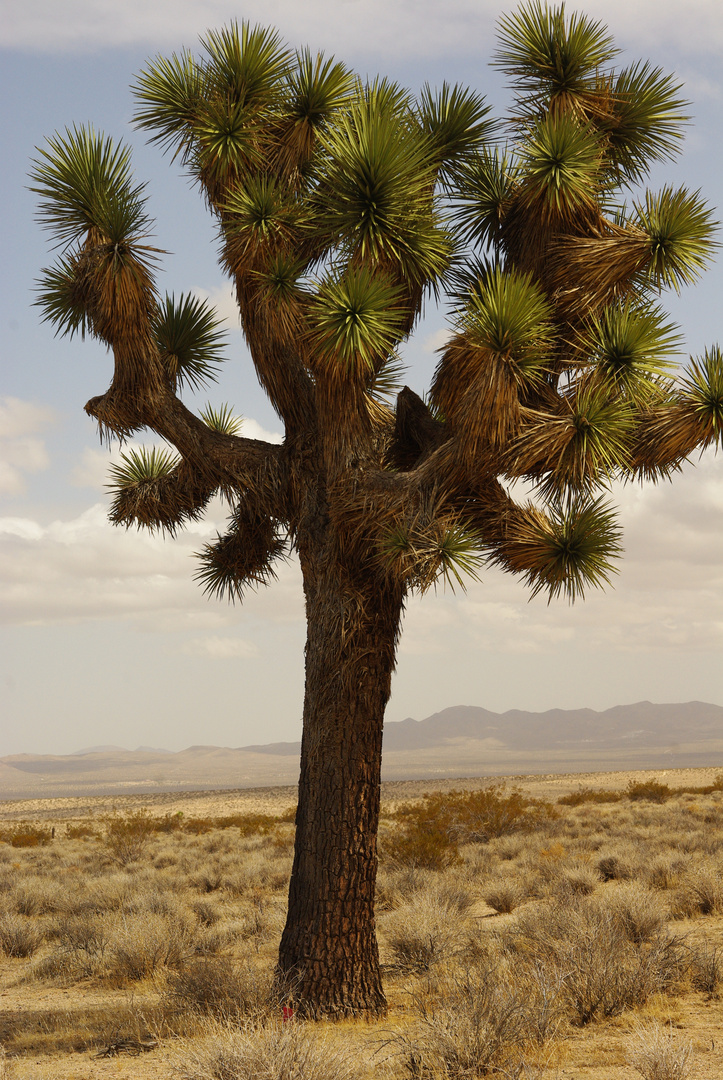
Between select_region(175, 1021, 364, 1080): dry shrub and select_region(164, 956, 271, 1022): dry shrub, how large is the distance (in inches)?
57.2

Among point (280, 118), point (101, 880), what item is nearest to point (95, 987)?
point (101, 880)

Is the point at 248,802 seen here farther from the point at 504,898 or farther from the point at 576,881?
the point at 504,898

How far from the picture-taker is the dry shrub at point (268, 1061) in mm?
4770

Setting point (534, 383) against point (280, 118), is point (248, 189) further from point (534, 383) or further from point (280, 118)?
point (534, 383)

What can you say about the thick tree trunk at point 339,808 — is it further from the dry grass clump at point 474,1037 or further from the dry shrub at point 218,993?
the dry grass clump at point 474,1037

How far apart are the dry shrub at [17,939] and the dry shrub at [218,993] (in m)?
4.05

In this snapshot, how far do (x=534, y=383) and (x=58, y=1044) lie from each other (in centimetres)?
639

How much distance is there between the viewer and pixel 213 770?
196000 mm

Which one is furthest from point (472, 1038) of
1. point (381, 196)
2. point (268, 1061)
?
point (381, 196)

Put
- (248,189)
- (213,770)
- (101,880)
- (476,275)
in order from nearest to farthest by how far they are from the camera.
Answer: (248,189)
(476,275)
(101,880)
(213,770)

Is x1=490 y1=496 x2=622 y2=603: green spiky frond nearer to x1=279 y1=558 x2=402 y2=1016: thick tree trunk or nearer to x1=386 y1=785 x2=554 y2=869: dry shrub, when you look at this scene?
x1=279 y1=558 x2=402 y2=1016: thick tree trunk

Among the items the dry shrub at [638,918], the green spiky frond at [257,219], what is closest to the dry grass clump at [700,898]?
the dry shrub at [638,918]

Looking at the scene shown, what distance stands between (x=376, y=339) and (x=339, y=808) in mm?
3683

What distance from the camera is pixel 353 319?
21.8 feet
